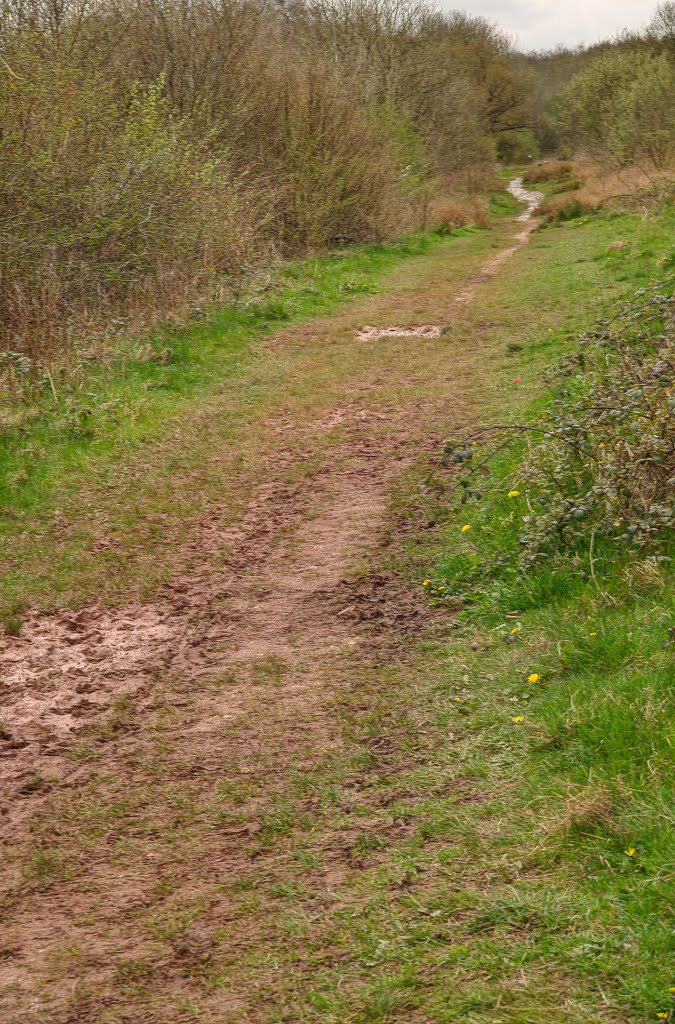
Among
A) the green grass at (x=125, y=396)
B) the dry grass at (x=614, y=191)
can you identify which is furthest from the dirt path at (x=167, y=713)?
the dry grass at (x=614, y=191)

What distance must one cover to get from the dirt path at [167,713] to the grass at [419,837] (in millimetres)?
19

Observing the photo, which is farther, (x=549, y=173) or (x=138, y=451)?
(x=549, y=173)

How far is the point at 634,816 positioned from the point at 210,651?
8.35 ft

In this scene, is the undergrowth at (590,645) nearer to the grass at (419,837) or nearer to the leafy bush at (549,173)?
the grass at (419,837)

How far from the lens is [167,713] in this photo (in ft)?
14.4

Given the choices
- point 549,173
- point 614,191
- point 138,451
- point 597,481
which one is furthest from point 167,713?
point 549,173

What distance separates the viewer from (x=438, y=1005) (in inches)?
102

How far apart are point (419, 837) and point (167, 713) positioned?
1544mm

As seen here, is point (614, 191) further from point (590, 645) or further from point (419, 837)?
point (419, 837)

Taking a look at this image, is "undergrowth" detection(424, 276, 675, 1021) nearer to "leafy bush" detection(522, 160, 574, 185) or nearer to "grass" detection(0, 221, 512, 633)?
"grass" detection(0, 221, 512, 633)

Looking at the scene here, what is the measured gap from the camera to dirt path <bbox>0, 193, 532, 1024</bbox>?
→ 2990 millimetres

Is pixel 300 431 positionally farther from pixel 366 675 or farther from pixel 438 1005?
pixel 438 1005

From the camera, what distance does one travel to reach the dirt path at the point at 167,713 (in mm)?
2990

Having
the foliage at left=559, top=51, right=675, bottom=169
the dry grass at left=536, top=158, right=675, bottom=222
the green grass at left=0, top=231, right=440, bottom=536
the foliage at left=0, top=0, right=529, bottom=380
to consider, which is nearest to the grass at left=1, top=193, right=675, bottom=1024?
the green grass at left=0, top=231, right=440, bottom=536
